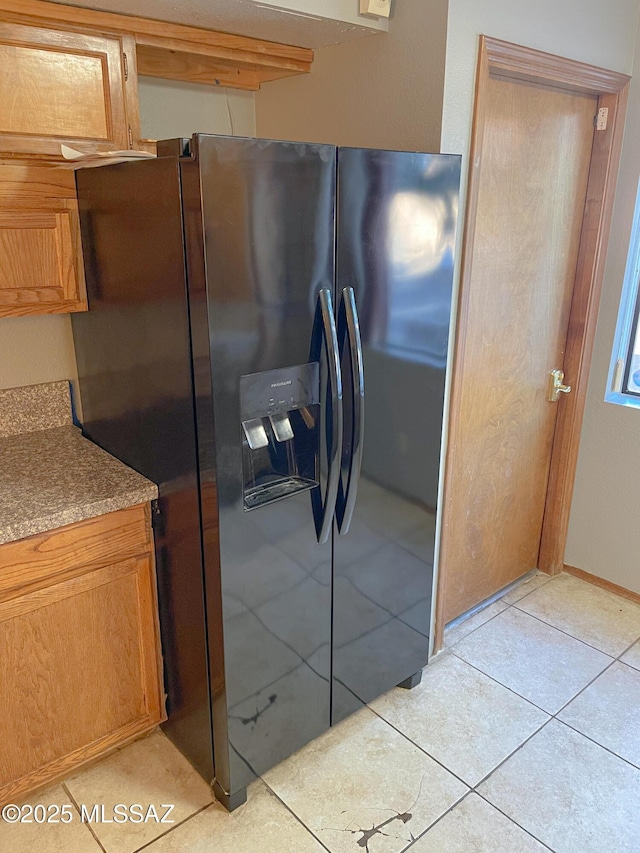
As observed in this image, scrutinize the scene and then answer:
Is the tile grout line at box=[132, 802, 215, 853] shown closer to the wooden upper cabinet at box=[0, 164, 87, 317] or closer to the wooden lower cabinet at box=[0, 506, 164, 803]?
the wooden lower cabinet at box=[0, 506, 164, 803]

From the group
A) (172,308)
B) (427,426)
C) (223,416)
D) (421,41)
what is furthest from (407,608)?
(421,41)

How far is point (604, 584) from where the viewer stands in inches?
116

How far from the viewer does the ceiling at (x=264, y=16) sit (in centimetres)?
168

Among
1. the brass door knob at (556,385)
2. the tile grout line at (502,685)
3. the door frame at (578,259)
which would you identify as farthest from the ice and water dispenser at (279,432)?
the brass door knob at (556,385)

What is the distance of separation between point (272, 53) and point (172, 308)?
3.42ft

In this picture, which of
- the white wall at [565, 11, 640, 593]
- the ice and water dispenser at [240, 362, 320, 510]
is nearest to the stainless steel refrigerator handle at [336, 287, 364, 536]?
the ice and water dispenser at [240, 362, 320, 510]

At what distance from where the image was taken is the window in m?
2.62

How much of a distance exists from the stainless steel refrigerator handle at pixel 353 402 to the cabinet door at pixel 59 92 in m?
0.78

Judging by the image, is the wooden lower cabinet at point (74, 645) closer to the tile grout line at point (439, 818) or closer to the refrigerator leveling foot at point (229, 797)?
the refrigerator leveling foot at point (229, 797)

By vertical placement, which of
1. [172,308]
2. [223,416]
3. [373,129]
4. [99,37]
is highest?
[99,37]

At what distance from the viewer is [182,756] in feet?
6.73

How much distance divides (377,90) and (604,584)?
7.45 feet

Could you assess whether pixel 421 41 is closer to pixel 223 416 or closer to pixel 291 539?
pixel 223 416

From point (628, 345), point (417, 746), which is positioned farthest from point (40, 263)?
point (628, 345)
